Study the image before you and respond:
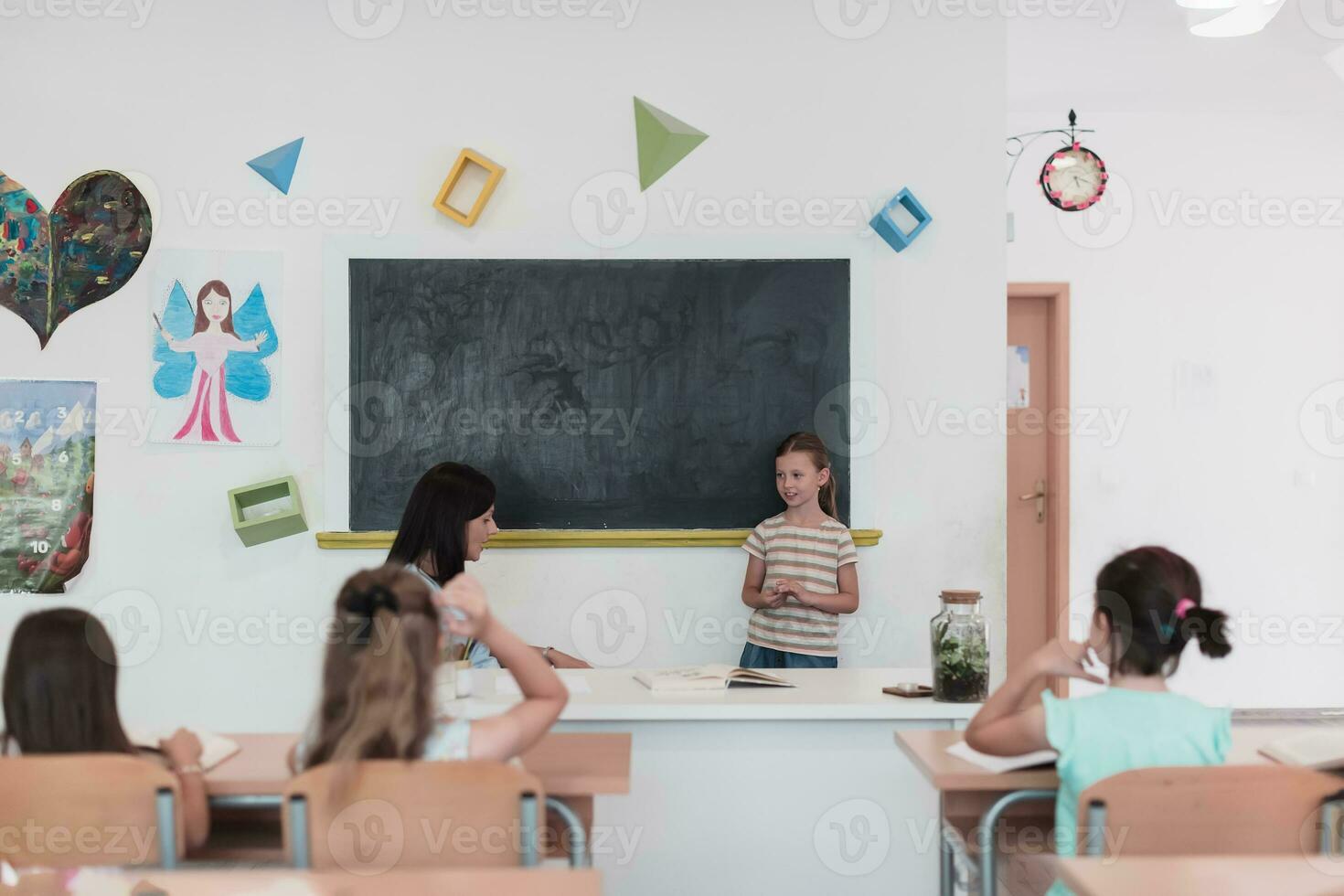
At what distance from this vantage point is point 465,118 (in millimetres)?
3654

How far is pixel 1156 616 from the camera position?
6.23 feet

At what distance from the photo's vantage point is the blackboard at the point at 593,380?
362 centimetres

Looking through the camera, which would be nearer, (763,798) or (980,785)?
(980,785)

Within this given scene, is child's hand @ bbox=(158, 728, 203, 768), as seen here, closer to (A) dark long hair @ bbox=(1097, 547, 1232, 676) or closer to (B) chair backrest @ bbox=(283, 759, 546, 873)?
(B) chair backrest @ bbox=(283, 759, 546, 873)

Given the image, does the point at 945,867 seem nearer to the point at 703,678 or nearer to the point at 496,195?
the point at 703,678

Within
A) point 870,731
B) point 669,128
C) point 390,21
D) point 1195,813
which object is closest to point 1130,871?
point 1195,813

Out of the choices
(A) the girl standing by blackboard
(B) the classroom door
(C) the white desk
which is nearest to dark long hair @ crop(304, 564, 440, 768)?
(C) the white desk

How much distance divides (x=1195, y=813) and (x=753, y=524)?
2.08m

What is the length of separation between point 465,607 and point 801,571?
1.73 m

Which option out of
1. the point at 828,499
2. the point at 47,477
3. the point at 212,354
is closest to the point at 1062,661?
the point at 828,499

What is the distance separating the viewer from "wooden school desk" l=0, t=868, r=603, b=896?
4.59 ft

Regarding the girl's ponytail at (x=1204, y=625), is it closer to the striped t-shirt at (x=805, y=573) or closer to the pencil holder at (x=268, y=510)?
the striped t-shirt at (x=805, y=573)

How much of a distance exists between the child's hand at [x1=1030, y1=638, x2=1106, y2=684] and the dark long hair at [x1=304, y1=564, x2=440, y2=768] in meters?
1.01

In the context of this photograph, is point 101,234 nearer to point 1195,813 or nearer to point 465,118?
point 465,118
